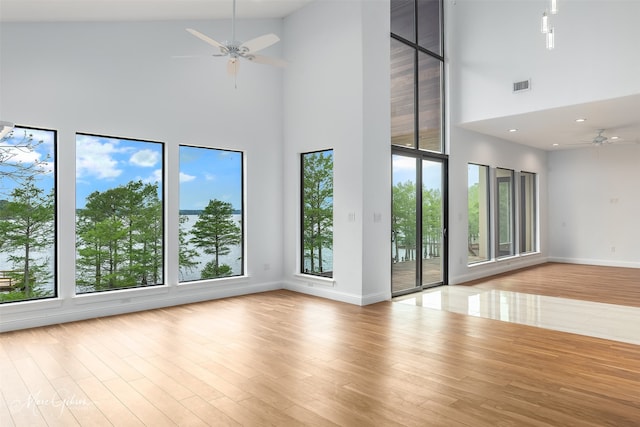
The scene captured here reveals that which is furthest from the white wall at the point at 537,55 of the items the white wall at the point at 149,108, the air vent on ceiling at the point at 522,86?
the white wall at the point at 149,108

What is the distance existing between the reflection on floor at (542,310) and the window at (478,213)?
1.52 m

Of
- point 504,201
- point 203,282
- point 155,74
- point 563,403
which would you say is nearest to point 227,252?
point 203,282

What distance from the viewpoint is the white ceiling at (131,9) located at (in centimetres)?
443

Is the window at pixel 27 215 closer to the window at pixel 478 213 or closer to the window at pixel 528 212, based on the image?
the window at pixel 478 213

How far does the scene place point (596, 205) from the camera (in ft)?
33.4

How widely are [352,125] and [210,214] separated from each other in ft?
8.46

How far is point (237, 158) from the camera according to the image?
6.70 m

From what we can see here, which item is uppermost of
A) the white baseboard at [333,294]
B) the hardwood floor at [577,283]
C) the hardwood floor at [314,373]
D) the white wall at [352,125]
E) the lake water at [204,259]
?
the white wall at [352,125]

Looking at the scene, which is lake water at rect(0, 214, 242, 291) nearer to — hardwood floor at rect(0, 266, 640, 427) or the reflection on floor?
hardwood floor at rect(0, 266, 640, 427)

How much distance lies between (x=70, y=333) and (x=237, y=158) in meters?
3.42

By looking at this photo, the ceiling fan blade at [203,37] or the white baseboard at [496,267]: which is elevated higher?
the ceiling fan blade at [203,37]

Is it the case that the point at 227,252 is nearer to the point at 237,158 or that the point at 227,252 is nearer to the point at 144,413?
the point at 237,158

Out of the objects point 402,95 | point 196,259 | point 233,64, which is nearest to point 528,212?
point 402,95

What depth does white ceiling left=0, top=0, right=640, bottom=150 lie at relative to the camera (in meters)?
4.60
